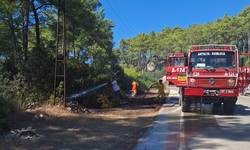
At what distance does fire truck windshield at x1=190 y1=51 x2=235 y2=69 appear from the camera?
9.77 m

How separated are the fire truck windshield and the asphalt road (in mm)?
2144

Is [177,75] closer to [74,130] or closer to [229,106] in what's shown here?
[229,106]

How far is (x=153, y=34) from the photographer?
287 ft

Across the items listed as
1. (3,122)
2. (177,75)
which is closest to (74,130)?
(3,122)

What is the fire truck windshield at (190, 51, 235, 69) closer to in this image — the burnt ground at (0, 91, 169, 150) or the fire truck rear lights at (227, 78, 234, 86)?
the fire truck rear lights at (227, 78, 234, 86)

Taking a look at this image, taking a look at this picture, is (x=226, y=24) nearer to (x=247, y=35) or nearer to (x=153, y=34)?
(x=247, y=35)

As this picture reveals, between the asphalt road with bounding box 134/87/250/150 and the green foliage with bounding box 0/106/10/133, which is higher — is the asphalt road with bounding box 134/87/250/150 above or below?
below

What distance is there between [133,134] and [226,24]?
62.4 m

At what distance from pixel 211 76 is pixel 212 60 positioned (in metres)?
0.80

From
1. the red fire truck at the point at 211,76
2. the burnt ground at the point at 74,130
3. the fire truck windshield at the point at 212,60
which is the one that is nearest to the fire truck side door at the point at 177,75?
the red fire truck at the point at 211,76

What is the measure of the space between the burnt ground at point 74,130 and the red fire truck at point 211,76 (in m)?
2.29

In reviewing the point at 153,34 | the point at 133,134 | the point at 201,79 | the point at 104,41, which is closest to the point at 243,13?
the point at 153,34

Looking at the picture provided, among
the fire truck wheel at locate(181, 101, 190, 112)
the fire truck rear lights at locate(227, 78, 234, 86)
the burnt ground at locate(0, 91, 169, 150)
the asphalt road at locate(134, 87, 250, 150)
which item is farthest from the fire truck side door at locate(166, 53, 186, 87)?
the burnt ground at locate(0, 91, 169, 150)

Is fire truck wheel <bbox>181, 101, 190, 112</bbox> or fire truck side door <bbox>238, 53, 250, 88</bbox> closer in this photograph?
fire truck side door <bbox>238, 53, 250, 88</bbox>
